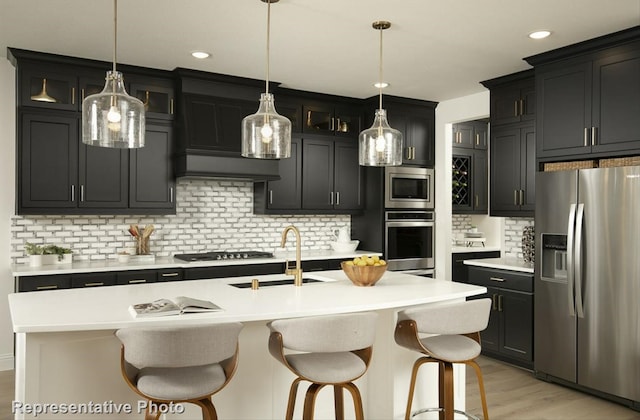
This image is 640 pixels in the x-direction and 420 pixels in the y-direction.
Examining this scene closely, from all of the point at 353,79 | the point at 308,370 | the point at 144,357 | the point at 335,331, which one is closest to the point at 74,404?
the point at 144,357

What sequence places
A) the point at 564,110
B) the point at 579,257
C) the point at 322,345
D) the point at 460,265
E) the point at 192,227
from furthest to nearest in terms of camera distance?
the point at 460,265
the point at 192,227
the point at 564,110
the point at 579,257
the point at 322,345

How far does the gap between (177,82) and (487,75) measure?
296cm

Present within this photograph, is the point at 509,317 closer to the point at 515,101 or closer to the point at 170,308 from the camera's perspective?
the point at 515,101

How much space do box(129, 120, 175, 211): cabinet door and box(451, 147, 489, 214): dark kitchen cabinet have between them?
383cm

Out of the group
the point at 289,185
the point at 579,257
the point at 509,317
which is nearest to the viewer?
the point at 579,257

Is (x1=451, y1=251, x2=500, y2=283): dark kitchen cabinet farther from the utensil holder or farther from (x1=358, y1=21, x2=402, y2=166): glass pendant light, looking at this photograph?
the utensil holder

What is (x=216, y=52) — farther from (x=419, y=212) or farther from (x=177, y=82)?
(x=419, y=212)

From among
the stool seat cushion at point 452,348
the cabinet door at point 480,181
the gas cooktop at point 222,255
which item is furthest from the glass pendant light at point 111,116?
the cabinet door at point 480,181

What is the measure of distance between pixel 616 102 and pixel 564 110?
0.43 metres

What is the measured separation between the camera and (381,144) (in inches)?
137

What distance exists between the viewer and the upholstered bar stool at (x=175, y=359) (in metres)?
2.19

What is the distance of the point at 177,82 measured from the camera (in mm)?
5172

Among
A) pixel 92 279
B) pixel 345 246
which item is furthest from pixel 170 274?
pixel 345 246

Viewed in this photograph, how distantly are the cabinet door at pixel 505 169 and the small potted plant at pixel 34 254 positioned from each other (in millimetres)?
4194
